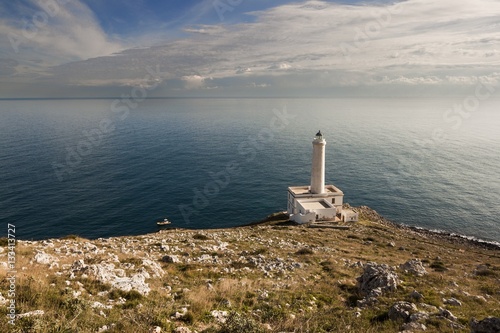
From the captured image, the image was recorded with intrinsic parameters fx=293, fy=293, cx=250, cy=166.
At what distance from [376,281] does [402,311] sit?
421 centimetres

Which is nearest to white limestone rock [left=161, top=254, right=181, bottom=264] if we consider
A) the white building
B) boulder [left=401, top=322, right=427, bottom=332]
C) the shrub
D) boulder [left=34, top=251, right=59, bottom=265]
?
boulder [left=34, top=251, right=59, bottom=265]

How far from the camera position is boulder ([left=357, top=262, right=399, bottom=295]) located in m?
15.2

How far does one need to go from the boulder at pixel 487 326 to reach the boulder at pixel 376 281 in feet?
17.3

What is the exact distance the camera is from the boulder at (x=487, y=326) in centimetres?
944

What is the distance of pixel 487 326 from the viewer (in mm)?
9586

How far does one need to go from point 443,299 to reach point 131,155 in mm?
90674

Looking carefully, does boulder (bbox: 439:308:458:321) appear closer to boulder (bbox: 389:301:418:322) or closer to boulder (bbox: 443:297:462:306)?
boulder (bbox: 389:301:418:322)

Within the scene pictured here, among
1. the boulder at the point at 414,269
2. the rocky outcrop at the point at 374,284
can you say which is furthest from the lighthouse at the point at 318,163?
the rocky outcrop at the point at 374,284

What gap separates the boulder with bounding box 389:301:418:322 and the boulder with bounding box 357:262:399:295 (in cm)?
293

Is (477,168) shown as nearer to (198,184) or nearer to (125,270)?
(198,184)

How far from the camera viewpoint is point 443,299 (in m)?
14.2

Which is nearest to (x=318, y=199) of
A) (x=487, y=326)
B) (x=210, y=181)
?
(x=210, y=181)

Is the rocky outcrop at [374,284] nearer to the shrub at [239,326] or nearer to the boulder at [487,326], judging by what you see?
the boulder at [487,326]

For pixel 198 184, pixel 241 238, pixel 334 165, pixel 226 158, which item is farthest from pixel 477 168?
pixel 241 238
